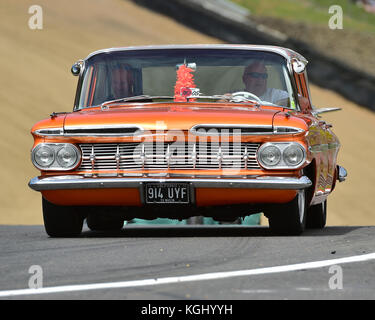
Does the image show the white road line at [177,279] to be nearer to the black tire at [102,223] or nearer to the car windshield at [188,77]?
the car windshield at [188,77]

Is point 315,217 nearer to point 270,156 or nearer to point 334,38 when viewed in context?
point 270,156

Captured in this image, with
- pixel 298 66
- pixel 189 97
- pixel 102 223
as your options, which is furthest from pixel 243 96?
pixel 102 223

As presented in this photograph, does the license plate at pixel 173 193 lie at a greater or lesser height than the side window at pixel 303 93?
lesser

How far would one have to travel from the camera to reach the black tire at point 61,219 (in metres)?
9.62

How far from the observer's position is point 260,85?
33.5 ft

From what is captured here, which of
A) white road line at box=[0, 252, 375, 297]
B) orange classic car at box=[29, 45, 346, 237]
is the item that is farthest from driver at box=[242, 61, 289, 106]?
white road line at box=[0, 252, 375, 297]

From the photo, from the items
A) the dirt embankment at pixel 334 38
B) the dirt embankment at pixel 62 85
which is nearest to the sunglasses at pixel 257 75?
the dirt embankment at pixel 62 85

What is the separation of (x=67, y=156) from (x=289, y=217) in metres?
2.00

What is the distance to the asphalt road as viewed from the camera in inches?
236

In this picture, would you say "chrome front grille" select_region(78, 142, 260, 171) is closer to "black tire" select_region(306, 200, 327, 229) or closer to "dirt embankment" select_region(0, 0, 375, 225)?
"black tire" select_region(306, 200, 327, 229)

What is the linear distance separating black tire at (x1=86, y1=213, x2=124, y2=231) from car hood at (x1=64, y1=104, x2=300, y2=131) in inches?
80.2

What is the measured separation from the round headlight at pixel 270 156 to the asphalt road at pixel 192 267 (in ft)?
2.15

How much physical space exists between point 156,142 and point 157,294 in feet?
10.5
